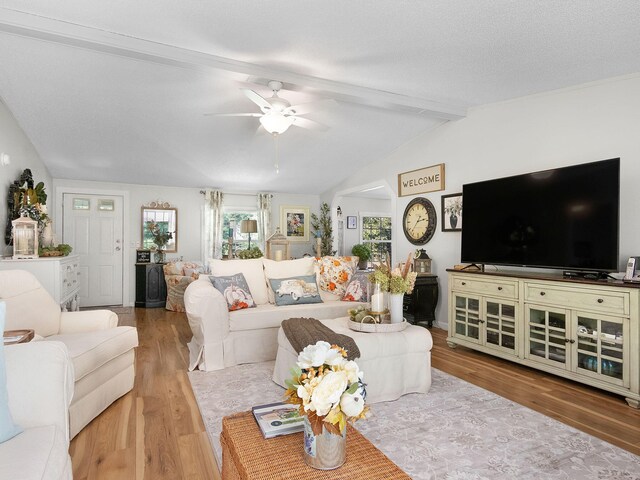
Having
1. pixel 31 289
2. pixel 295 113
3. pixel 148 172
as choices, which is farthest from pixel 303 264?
pixel 148 172

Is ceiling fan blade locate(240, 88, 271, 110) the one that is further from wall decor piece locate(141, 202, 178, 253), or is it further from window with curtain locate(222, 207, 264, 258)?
window with curtain locate(222, 207, 264, 258)

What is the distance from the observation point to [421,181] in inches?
209

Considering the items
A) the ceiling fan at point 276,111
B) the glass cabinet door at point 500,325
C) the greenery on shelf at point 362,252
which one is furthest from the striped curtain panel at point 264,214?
the glass cabinet door at point 500,325

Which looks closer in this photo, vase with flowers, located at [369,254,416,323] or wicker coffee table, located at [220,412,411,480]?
wicker coffee table, located at [220,412,411,480]

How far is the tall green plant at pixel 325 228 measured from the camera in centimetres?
802

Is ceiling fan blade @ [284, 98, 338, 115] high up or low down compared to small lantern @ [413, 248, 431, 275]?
up

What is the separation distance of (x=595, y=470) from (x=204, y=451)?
1.99 metres

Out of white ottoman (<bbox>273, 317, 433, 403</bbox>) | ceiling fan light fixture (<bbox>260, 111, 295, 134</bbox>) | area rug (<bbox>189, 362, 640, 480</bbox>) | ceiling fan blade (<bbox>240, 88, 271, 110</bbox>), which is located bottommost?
area rug (<bbox>189, 362, 640, 480</bbox>)

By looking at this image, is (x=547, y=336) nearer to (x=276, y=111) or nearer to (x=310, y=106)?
(x=310, y=106)

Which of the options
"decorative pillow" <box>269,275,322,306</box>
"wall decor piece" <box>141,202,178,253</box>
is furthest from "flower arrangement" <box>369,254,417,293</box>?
"wall decor piece" <box>141,202,178,253</box>

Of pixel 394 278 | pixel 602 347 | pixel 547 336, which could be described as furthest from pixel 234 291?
pixel 602 347

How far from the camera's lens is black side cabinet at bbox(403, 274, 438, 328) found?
4871mm

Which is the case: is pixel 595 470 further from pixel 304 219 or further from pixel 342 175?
pixel 304 219

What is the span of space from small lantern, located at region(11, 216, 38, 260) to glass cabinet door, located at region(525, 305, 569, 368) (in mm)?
4781
